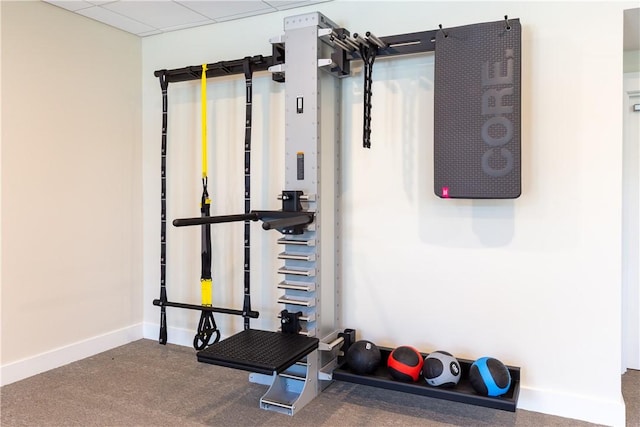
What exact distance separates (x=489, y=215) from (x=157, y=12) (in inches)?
109

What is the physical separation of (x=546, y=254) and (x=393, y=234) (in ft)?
3.05

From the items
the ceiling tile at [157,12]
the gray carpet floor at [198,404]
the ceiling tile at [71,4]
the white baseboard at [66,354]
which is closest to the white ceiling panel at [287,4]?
the ceiling tile at [157,12]

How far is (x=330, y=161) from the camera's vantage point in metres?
3.23

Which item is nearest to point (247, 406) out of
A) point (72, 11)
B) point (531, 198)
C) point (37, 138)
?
point (531, 198)

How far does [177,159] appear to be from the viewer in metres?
4.14

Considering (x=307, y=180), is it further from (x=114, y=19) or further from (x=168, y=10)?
(x=114, y=19)

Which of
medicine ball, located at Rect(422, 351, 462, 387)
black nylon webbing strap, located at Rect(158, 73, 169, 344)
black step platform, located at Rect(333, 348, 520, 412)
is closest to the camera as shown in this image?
black step platform, located at Rect(333, 348, 520, 412)

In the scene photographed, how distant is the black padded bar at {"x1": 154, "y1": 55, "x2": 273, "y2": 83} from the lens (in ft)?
11.4

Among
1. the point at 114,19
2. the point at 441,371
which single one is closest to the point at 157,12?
the point at 114,19

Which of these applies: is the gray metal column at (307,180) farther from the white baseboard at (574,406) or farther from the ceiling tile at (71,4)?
the ceiling tile at (71,4)

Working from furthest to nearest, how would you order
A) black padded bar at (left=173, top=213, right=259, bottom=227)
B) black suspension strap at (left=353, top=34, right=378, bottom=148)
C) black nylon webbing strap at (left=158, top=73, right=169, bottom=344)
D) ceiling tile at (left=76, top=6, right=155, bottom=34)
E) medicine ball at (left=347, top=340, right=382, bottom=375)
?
black nylon webbing strap at (left=158, top=73, right=169, bottom=344), ceiling tile at (left=76, top=6, right=155, bottom=34), black suspension strap at (left=353, top=34, right=378, bottom=148), medicine ball at (left=347, top=340, right=382, bottom=375), black padded bar at (left=173, top=213, right=259, bottom=227)

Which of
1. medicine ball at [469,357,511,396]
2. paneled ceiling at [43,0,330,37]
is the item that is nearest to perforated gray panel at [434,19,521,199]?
medicine ball at [469,357,511,396]

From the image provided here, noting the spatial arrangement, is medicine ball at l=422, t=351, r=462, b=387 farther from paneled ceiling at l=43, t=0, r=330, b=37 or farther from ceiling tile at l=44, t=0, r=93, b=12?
ceiling tile at l=44, t=0, r=93, b=12

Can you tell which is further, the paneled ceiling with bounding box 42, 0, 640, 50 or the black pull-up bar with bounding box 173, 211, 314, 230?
the paneled ceiling with bounding box 42, 0, 640, 50
